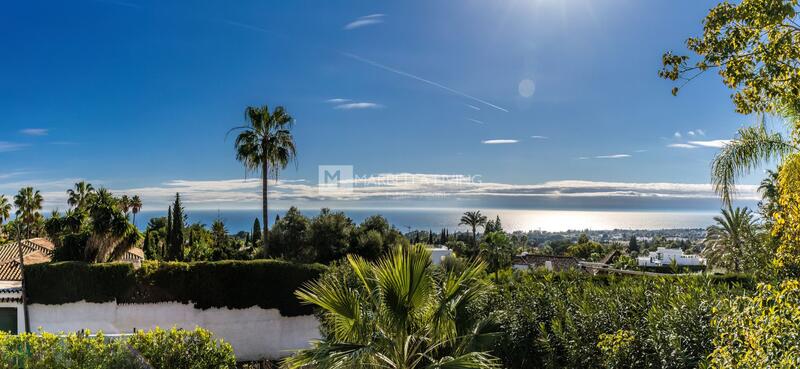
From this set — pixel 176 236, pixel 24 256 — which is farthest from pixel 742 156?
pixel 176 236

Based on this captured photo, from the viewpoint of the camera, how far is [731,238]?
12820mm

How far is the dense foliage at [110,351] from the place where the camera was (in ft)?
19.0

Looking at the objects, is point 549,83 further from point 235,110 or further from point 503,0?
point 235,110

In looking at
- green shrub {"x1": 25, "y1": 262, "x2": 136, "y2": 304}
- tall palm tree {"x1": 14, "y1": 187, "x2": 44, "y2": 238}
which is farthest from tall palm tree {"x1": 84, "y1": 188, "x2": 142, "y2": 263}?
tall palm tree {"x1": 14, "y1": 187, "x2": 44, "y2": 238}

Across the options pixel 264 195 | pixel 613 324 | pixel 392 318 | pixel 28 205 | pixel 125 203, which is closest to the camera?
pixel 392 318

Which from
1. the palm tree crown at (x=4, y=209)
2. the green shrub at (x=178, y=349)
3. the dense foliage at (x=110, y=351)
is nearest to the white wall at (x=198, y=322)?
the green shrub at (x=178, y=349)

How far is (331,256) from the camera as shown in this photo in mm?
21766

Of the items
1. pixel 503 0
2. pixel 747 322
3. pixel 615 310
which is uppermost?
pixel 503 0

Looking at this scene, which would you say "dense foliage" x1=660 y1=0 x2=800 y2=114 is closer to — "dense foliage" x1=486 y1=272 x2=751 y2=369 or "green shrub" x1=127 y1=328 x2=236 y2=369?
"dense foliage" x1=486 y1=272 x2=751 y2=369

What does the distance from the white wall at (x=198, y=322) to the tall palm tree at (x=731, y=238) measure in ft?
34.5

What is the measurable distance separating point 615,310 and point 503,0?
25.3 ft

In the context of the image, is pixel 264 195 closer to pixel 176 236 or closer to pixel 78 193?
pixel 176 236

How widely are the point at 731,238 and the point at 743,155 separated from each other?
8249 mm

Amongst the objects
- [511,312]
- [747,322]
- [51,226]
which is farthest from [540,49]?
[51,226]
